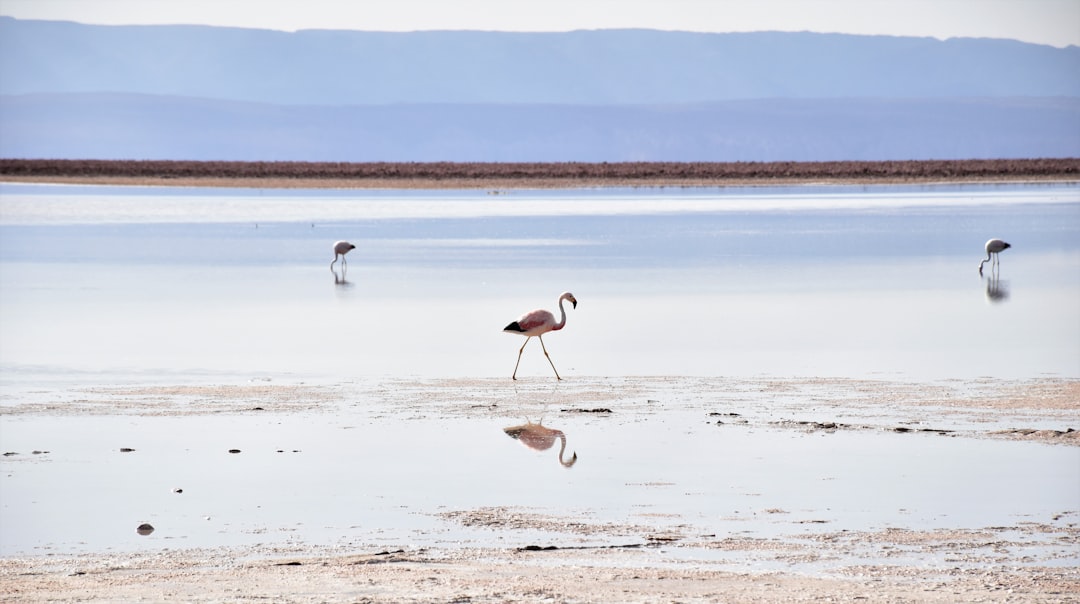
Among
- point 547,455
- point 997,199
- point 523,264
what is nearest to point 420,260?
point 523,264

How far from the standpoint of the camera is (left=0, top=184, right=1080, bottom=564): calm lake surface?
796cm

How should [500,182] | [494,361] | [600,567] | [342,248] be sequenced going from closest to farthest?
1. [600,567]
2. [494,361]
3. [342,248]
4. [500,182]

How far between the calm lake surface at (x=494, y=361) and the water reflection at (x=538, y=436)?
121 millimetres

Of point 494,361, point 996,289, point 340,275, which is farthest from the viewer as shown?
point 340,275

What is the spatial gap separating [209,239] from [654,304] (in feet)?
47.7

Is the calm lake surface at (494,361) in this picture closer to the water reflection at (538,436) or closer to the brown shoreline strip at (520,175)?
the water reflection at (538,436)

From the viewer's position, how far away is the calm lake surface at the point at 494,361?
796cm

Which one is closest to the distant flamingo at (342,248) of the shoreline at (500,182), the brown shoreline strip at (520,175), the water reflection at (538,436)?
the water reflection at (538,436)

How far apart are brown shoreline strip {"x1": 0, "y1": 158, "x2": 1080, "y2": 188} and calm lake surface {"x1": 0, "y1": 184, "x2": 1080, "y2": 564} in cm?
3326

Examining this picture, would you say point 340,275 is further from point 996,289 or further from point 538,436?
point 538,436

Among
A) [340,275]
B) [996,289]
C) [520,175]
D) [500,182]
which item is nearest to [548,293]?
[340,275]

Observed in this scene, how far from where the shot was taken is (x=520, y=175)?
69.8 m

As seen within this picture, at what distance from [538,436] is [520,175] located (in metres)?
60.2

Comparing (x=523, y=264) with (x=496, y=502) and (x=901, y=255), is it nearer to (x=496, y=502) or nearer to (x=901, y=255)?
(x=901, y=255)
